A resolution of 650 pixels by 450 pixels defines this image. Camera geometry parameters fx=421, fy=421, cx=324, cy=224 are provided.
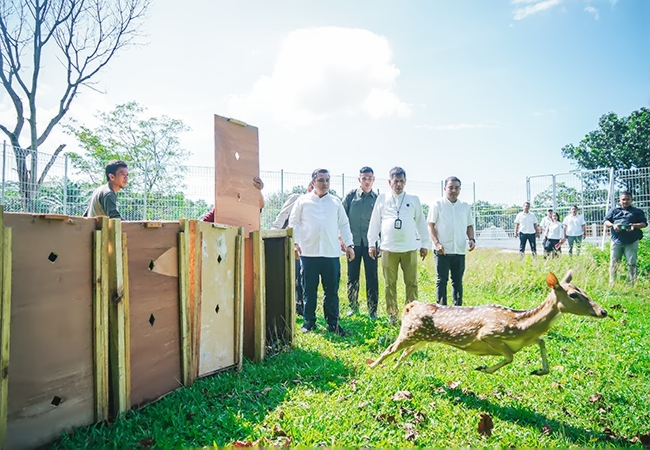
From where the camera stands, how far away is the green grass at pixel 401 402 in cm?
285

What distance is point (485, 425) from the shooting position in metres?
3.01

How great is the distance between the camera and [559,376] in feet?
13.2

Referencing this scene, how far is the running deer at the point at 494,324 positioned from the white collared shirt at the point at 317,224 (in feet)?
6.40

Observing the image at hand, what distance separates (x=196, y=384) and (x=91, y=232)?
63.7 inches

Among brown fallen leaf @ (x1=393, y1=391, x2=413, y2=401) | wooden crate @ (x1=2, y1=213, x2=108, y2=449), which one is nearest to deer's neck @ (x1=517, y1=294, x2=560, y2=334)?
brown fallen leaf @ (x1=393, y1=391, x2=413, y2=401)

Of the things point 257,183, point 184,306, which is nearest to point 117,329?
point 184,306

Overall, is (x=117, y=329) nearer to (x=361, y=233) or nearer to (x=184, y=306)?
(x=184, y=306)

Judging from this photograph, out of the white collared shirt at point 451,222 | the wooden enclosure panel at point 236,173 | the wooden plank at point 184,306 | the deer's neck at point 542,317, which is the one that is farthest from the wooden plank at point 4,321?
the white collared shirt at point 451,222

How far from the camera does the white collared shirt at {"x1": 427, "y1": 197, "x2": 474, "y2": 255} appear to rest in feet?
20.1

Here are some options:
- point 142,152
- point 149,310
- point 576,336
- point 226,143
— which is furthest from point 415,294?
point 142,152

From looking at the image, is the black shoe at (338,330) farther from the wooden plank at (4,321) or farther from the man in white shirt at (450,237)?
the wooden plank at (4,321)

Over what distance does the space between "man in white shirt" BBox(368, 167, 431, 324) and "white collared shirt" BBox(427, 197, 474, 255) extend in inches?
11.4

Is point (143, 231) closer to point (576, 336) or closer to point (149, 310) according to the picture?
point (149, 310)

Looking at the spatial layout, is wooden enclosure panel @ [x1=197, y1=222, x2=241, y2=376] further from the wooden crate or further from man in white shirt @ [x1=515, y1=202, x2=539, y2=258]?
man in white shirt @ [x1=515, y1=202, x2=539, y2=258]
